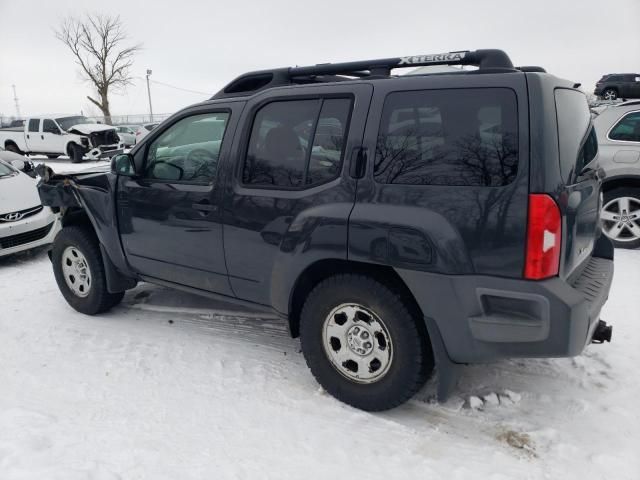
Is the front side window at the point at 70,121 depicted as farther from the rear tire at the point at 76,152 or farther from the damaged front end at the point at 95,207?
the damaged front end at the point at 95,207

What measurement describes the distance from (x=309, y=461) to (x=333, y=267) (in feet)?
3.37

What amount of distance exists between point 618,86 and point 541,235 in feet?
76.0

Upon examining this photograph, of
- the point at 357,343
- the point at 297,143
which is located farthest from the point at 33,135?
the point at 357,343

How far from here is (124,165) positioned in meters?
3.70

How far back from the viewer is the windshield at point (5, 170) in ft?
22.4

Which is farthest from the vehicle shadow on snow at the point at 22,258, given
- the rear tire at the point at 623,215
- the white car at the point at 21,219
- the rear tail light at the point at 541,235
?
the rear tire at the point at 623,215

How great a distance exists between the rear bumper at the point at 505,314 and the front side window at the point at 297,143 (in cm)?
81

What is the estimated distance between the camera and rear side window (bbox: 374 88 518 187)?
2.27 meters

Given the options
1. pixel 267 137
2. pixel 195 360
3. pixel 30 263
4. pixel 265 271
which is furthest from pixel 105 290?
pixel 30 263

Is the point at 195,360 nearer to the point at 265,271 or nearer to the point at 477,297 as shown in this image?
the point at 265,271

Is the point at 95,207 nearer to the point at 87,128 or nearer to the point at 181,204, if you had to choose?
the point at 181,204

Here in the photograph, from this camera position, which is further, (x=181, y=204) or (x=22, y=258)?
(x=22, y=258)

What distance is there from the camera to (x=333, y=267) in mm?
2816

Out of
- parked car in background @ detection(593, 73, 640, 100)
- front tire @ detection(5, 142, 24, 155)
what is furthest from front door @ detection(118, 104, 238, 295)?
front tire @ detection(5, 142, 24, 155)
